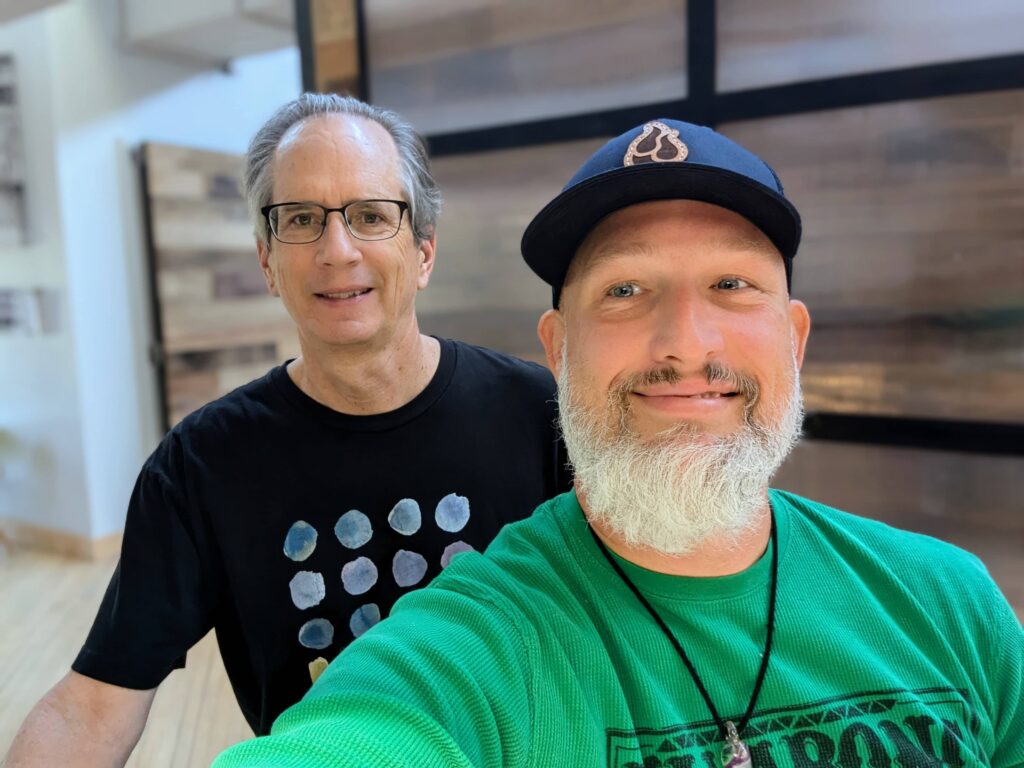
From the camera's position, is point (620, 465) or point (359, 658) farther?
point (620, 465)

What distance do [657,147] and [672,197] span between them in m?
0.07

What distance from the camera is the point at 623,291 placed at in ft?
3.17

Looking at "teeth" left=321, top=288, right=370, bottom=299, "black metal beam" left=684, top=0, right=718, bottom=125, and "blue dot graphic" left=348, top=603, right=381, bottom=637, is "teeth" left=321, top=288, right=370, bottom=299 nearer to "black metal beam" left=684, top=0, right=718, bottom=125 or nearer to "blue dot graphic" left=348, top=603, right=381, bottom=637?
"blue dot graphic" left=348, top=603, right=381, bottom=637

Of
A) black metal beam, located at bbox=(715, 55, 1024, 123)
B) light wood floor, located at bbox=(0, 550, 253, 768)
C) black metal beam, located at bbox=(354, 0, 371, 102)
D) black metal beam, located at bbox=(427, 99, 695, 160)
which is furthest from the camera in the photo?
black metal beam, located at bbox=(354, 0, 371, 102)

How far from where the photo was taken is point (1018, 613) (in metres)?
2.28

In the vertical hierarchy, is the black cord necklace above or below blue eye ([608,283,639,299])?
below

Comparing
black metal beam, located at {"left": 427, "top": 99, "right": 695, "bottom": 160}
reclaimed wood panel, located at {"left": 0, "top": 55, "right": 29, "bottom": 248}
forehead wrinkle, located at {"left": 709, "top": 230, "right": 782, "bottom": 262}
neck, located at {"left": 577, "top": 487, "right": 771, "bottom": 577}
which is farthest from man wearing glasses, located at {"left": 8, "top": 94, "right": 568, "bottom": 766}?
reclaimed wood panel, located at {"left": 0, "top": 55, "right": 29, "bottom": 248}

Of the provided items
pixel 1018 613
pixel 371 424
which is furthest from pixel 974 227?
pixel 371 424

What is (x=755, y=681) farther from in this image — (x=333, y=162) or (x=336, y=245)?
(x=333, y=162)

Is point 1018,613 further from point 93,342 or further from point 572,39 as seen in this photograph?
point 93,342

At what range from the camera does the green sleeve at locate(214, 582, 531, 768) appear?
683mm

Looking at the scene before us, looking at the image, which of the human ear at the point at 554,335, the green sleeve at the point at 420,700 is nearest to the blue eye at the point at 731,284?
the human ear at the point at 554,335

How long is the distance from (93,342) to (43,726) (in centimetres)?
351

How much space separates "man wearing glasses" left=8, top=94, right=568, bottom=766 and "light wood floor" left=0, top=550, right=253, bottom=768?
1.53m
